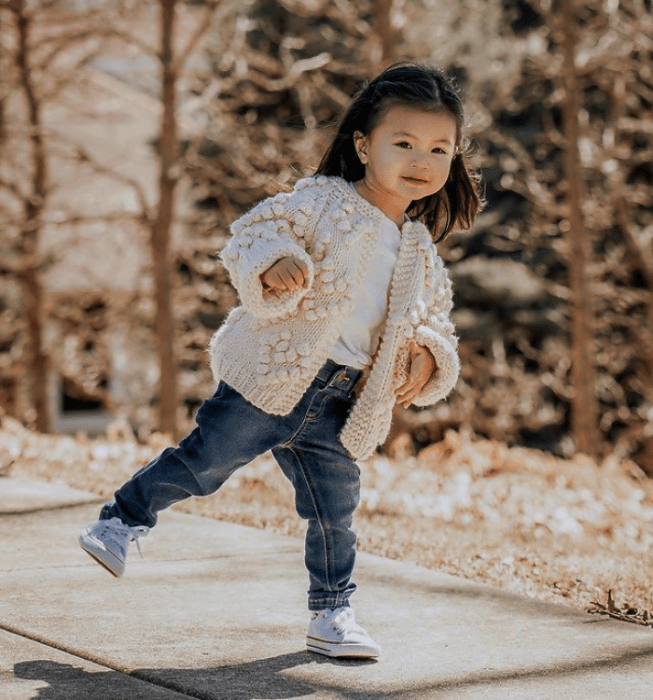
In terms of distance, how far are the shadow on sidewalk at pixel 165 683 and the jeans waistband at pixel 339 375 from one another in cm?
76

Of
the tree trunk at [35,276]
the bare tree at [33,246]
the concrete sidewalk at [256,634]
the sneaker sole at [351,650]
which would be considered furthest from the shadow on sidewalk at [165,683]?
the tree trunk at [35,276]

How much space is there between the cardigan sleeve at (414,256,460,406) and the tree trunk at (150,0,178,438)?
7034 millimetres

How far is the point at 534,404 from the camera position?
15789mm

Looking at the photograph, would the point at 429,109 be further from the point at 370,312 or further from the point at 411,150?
the point at 370,312

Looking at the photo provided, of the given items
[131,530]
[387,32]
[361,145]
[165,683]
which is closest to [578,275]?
[387,32]

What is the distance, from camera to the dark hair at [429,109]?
3.18 m

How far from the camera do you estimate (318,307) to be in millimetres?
3043

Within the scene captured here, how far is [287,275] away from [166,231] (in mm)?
7433

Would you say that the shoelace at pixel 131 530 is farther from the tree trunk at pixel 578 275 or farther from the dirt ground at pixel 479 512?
the tree trunk at pixel 578 275

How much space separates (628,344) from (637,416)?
1.07m

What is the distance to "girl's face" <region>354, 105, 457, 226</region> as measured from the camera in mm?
3135

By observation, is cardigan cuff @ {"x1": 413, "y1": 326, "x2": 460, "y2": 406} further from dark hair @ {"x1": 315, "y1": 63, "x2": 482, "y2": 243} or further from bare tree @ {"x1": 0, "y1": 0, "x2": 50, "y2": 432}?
bare tree @ {"x1": 0, "y1": 0, "x2": 50, "y2": 432}

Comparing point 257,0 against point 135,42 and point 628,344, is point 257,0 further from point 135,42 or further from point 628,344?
point 628,344

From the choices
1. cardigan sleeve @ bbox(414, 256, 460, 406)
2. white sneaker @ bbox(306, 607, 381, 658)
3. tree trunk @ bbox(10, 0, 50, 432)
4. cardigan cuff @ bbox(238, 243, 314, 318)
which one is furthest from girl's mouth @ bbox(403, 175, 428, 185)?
tree trunk @ bbox(10, 0, 50, 432)
